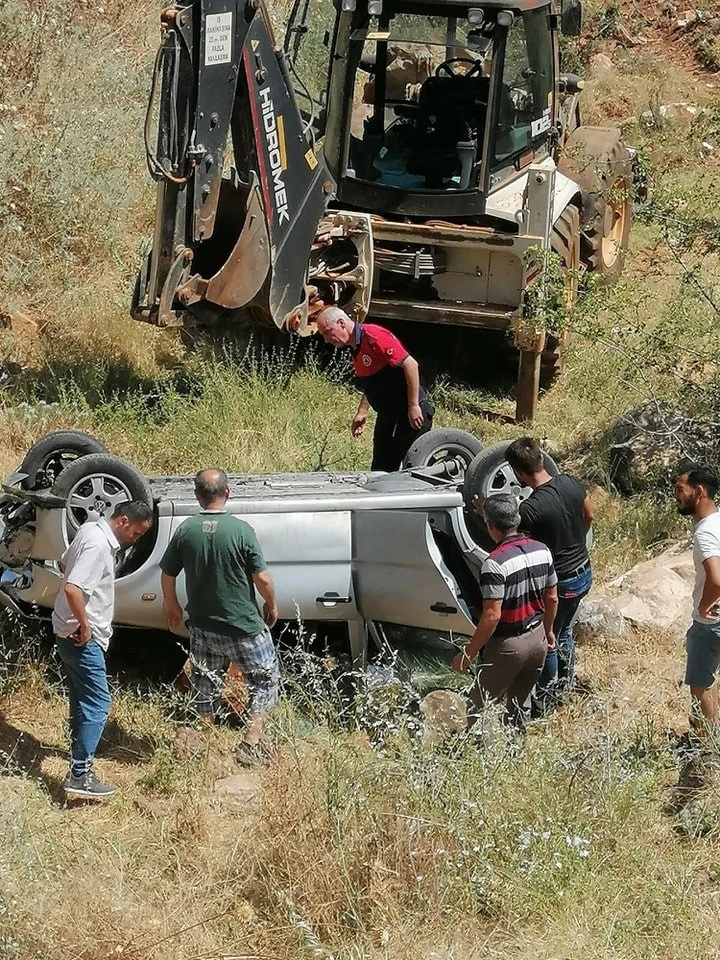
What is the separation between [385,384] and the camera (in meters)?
8.18

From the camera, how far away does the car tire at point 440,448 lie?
7598mm

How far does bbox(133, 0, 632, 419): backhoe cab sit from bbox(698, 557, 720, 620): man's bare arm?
4.02 metres

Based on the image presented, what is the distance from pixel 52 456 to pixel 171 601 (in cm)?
118

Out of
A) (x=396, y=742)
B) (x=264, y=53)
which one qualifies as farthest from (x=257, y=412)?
(x=396, y=742)

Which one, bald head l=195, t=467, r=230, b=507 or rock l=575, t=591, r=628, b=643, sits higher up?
bald head l=195, t=467, r=230, b=507

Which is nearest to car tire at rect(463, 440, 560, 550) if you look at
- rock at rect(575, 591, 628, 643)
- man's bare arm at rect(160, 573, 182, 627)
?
rock at rect(575, 591, 628, 643)

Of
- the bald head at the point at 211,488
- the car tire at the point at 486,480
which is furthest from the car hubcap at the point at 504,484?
the bald head at the point at 211,488

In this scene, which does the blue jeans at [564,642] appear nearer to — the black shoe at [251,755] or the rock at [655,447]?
the black shoe at [251,755]

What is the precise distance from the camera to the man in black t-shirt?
6.31 metres

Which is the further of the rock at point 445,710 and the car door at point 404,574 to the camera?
the car door at point 404,574

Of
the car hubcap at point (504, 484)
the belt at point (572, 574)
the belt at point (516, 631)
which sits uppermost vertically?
the car hubcap at point (504, 484)

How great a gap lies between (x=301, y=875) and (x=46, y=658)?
2386mm

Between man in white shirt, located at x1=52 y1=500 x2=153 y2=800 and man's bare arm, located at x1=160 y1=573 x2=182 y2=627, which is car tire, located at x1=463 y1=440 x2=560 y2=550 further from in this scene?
man in white shirt, located at x1=52 y1=500 x2=153 y2=800

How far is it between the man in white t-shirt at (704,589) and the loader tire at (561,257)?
14.3 feet
